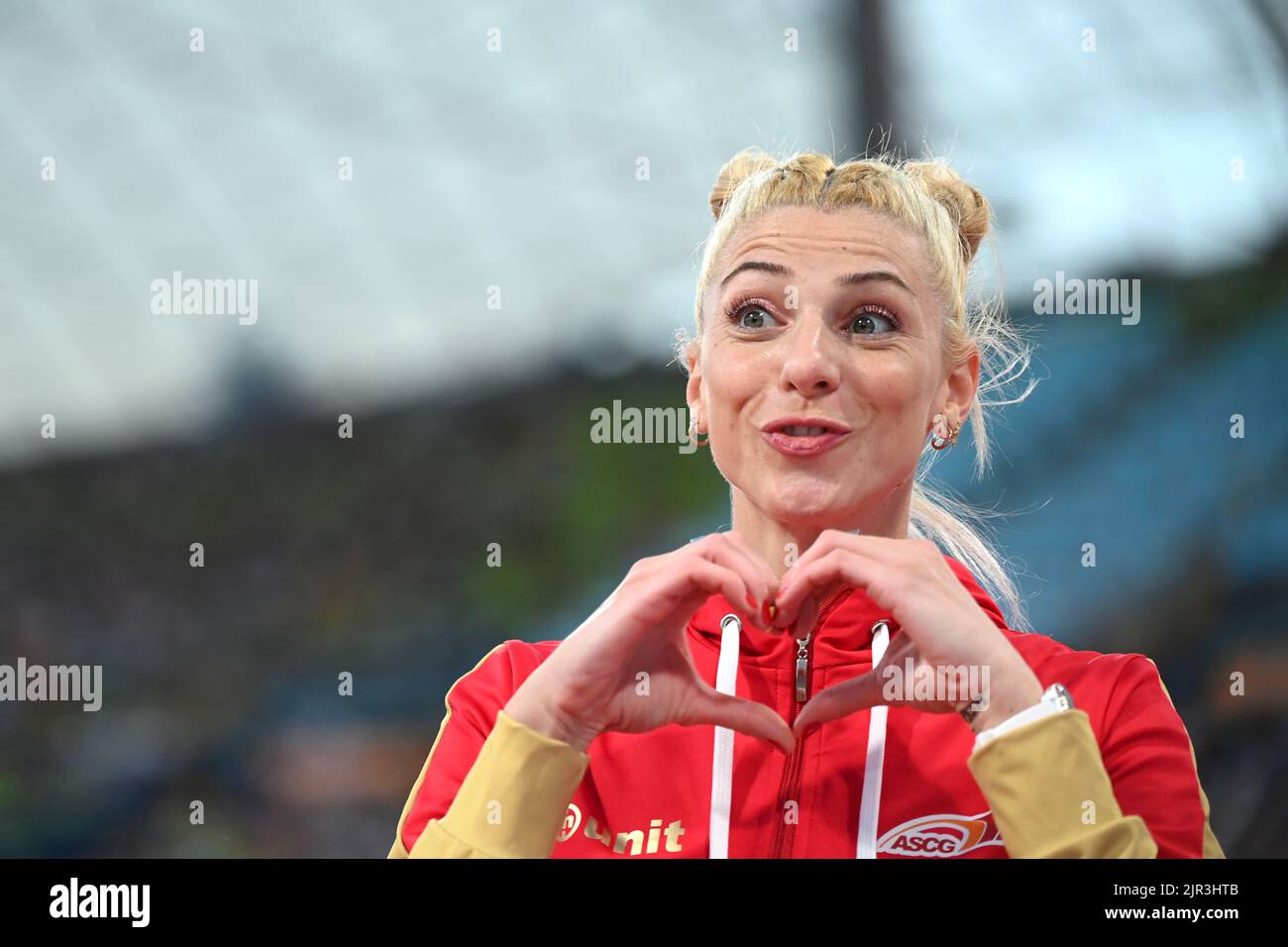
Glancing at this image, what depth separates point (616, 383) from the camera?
142 inches

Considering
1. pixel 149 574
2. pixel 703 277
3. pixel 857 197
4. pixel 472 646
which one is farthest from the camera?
pixel 149 574

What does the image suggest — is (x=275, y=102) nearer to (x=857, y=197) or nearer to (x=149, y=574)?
(x=149, y=574)

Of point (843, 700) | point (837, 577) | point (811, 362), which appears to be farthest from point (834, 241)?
point (843, 700)

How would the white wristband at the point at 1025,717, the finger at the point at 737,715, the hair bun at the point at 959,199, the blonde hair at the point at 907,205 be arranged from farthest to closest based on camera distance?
the hair bun at the point at 959,199
the blonde hair at the point at 907,205
the finger at the point at 737,715
the white wristband at the point at 1025,717

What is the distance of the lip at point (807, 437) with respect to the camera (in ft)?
5.79

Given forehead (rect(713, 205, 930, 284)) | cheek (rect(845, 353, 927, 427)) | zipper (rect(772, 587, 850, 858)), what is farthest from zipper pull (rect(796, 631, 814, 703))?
forehead (rect(713, 205, 930, 284))

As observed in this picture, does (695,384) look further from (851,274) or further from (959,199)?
(959,199)

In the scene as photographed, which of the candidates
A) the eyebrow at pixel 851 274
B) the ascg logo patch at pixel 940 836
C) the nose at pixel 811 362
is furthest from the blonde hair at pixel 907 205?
the ascg logo patch at pixel 940 836

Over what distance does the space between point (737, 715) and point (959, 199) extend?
1008 millimetres

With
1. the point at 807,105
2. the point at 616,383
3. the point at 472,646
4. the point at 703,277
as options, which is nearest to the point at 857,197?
the point at 703,277

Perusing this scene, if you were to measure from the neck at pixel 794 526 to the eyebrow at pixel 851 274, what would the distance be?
0.33m

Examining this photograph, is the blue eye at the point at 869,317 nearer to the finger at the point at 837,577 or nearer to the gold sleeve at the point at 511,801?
the finger at the point at 837,577

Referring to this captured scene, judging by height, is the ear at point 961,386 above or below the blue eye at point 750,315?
below

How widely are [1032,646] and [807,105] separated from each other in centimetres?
181
